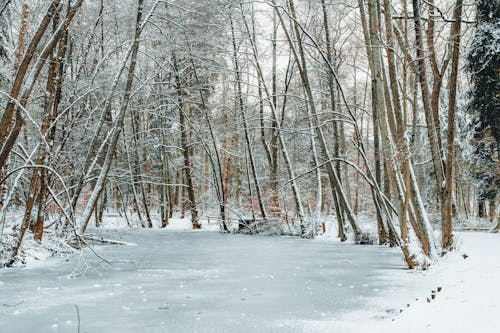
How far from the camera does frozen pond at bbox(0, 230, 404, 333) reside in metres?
4.42

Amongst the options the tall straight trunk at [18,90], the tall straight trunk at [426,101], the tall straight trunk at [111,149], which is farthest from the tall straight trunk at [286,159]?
the tall straight trunk at [18,90]

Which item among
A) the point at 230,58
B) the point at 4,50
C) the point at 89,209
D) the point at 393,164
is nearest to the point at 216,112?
the point at 230,58

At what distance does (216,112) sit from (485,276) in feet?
56.5

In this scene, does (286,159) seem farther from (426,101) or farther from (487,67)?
(426,101)

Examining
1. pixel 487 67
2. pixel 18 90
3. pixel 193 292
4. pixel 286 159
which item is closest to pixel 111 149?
pixel 18 90

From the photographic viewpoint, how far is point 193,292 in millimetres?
5926

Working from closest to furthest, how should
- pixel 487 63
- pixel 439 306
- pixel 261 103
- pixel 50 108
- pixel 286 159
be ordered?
pixel 439 306 → pixel 50 108 → pixel 487 63 → pixel 286 159 → pixel 261 103

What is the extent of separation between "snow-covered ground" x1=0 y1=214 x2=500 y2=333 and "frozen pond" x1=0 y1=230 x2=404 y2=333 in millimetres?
14

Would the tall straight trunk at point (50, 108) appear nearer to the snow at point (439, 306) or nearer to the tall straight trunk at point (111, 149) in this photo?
the tall straight trunk at point (111, 149)

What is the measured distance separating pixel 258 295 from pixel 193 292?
35.9 inches

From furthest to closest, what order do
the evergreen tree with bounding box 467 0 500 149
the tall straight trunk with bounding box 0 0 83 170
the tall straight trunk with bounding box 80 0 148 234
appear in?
the evergreen tree with bounding box 467 0 500 149
the tall straight trunk with bounding box 80 0 148 234
the tall straight trunk with bounding box 0 0 83 170

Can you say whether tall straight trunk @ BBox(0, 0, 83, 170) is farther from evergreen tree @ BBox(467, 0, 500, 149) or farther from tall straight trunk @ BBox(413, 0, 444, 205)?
evergreen tree @ BBox(467, 0, 500, 149)

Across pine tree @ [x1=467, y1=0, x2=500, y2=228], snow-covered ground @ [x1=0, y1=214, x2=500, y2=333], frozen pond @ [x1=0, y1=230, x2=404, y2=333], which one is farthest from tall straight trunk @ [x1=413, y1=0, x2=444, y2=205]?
pine tree @ [x1=467, y1=0, x2=500, y2=228]

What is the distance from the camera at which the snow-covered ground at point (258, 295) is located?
13.7 ft
